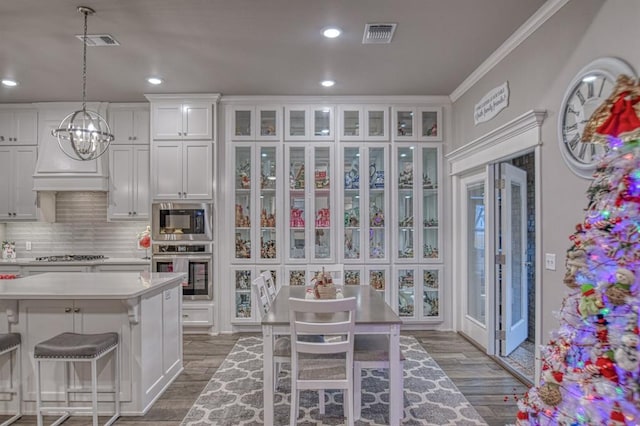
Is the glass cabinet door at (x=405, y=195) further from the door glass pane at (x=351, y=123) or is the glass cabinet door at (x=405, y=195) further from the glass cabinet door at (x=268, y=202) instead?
the glass cabinet door at (x=268, y=202)

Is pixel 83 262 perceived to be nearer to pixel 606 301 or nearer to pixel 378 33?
pixel 378 33

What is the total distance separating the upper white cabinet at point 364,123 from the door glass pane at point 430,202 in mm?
627

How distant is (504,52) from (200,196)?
3686 millimetres

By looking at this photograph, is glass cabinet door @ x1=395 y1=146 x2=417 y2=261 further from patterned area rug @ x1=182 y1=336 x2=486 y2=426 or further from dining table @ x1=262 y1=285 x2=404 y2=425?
dining table @ x1=262 y1=285 x2=404 y2=425

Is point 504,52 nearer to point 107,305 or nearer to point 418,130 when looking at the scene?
point 418,130

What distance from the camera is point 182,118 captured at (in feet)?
16.1

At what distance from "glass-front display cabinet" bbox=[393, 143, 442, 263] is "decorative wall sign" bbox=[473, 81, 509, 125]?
92 cm

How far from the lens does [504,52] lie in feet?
11.8

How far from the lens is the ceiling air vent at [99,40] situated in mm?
3297

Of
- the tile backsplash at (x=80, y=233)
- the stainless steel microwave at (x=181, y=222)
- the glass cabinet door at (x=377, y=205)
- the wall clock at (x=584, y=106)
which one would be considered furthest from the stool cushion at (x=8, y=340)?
the wall clock at (x=584, y=106)

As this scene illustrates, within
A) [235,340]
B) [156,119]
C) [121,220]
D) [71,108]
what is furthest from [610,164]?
[71,108]

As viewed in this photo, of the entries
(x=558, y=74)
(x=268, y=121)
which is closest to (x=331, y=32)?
(x=558, y=74)

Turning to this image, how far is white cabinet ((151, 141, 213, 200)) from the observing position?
192 inches

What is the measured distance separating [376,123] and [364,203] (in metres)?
1.06
